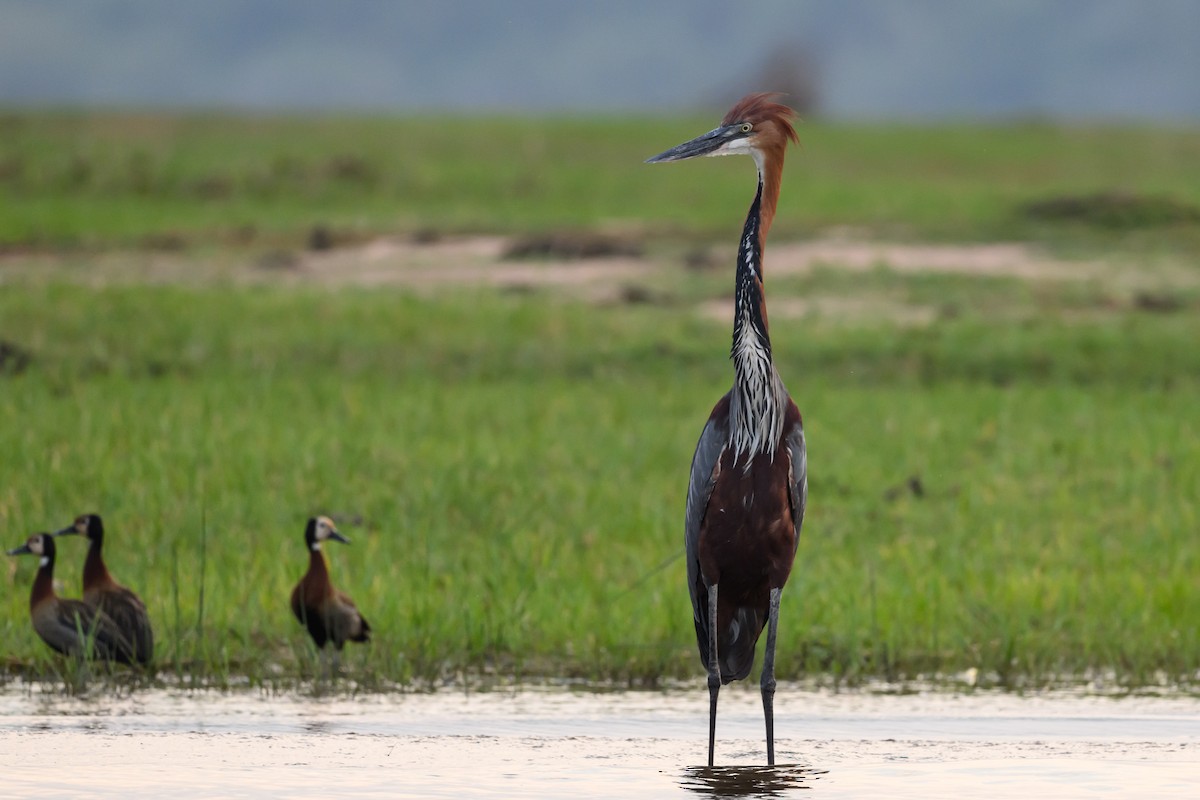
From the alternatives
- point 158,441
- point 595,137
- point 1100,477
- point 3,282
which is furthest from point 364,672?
point 595,137

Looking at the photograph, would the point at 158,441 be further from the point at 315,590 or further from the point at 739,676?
the point at 739,676

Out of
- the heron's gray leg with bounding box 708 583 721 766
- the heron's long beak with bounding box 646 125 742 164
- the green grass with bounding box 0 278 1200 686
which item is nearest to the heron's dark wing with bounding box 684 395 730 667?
the heron's gray leg with bounding box 708 583 721 766

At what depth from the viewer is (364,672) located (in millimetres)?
8156

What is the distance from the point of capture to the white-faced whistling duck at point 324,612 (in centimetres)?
810

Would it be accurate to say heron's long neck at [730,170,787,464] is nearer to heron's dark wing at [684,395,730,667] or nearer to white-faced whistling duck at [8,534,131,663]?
heron's dark wing at [684,395,730,667]


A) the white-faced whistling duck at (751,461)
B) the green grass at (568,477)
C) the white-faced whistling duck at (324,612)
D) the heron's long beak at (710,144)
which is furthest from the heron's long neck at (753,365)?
the white-faced whistling duck at (324,612)

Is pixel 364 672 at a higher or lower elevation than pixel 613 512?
lower

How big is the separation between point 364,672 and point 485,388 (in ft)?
24.6

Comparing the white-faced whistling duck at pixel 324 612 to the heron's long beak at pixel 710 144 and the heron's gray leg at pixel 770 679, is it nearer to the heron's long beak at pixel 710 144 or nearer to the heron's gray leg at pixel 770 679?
the heron's gray leg at pixel 770 679

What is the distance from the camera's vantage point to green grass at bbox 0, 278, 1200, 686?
8609 millimetres

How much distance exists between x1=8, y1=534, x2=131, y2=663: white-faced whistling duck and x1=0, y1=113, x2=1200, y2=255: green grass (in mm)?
16982

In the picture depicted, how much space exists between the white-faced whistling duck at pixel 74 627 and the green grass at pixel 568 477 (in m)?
0.21

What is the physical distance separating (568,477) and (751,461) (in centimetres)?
508

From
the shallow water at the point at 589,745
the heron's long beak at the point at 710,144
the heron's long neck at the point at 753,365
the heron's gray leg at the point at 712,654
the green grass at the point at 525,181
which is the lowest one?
the shallow water at the point at 589,745
